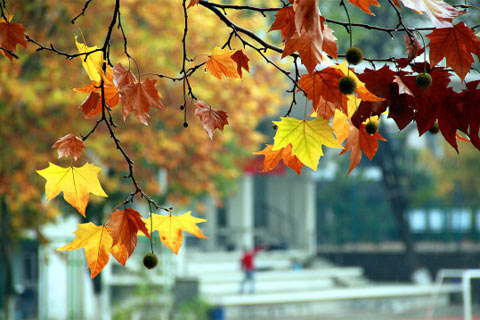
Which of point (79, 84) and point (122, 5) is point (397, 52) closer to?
point (122, 5)

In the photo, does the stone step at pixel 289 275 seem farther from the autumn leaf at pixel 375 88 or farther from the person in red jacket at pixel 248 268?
the autumn leaf at pixel 375 88

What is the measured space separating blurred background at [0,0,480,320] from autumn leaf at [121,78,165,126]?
1.04 m

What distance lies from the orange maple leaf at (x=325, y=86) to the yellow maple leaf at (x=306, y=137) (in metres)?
0.06

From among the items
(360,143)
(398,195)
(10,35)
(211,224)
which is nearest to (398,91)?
(360,143)

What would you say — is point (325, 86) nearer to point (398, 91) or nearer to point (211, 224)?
point (398, 91)

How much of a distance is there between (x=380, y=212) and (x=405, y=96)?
63.5ft

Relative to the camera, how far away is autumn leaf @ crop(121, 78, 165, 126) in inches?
75.4

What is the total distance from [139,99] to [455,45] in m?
0.88

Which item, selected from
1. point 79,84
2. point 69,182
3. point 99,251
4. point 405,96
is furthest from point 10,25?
point 79,84

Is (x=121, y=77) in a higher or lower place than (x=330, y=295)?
higher

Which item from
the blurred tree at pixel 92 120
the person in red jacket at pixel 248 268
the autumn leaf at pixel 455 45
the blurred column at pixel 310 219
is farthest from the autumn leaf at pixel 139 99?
the blurred column at pixel 310 219

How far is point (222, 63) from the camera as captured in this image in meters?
2.05

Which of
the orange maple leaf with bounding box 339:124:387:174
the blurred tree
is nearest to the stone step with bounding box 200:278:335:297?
the blurred tree

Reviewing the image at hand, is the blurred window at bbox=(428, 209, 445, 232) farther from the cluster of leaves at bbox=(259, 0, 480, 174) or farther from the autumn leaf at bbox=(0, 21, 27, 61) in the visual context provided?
the cluster of leaves at bbox=(259, 0, 480, 174)
